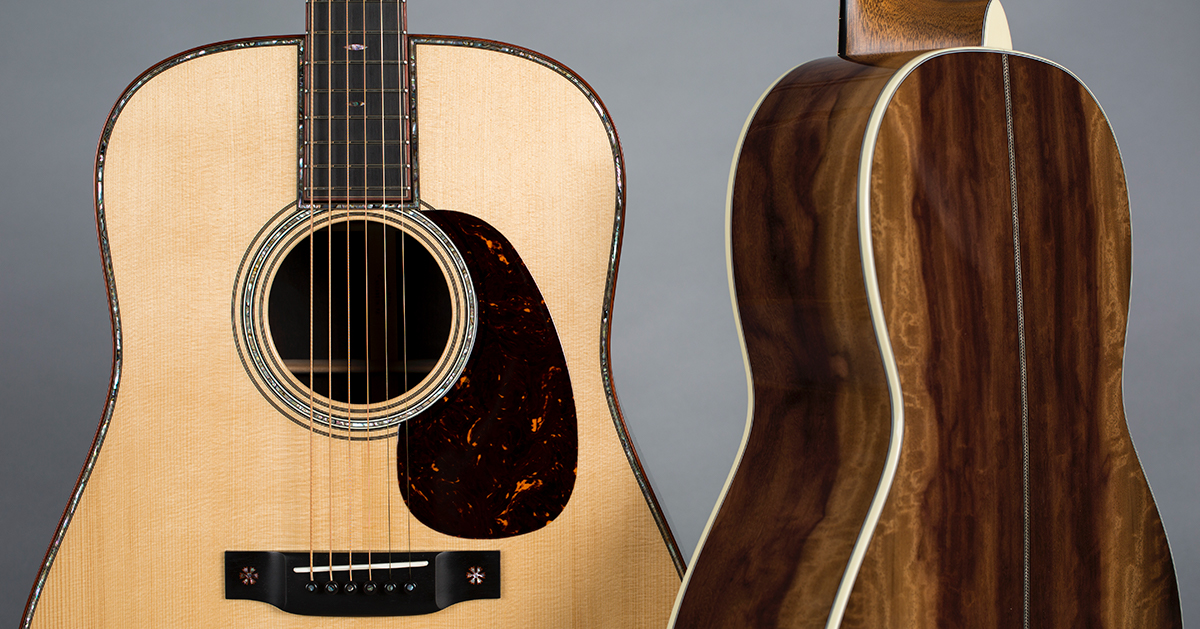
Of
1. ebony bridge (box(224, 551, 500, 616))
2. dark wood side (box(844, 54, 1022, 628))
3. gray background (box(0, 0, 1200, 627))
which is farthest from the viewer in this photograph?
gray background (box(0, 0, 1200, 627))

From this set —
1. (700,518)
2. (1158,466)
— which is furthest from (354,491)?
(1158,466)

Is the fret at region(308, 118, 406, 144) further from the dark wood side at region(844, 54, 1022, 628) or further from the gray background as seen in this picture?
the gray background

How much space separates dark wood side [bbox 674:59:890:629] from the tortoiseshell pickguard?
0.19 metres

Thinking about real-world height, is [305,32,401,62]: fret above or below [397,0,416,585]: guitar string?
above

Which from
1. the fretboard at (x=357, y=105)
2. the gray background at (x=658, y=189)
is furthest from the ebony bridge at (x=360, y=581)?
the gray background at (x=658, y=189)

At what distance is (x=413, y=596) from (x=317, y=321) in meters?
0.33

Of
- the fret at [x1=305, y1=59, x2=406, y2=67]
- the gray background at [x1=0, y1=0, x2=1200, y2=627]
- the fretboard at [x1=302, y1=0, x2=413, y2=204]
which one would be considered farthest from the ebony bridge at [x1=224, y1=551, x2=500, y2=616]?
Result: the gray background at [x1=0, y1=0, x2=1200, y2=627]

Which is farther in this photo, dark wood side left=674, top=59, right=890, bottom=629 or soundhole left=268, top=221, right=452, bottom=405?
soundhole left=268, top=221, right=452, bottom=405

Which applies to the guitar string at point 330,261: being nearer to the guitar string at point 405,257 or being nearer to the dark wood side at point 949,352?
the guitar string at point 405,257

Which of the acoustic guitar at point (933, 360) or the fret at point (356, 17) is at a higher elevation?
the fret at point (356, 17)

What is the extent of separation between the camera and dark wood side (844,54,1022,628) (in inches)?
33.3

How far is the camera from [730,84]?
5.53 ft

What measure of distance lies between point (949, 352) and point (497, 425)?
0.47 metres

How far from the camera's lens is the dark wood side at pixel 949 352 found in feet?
2.77
